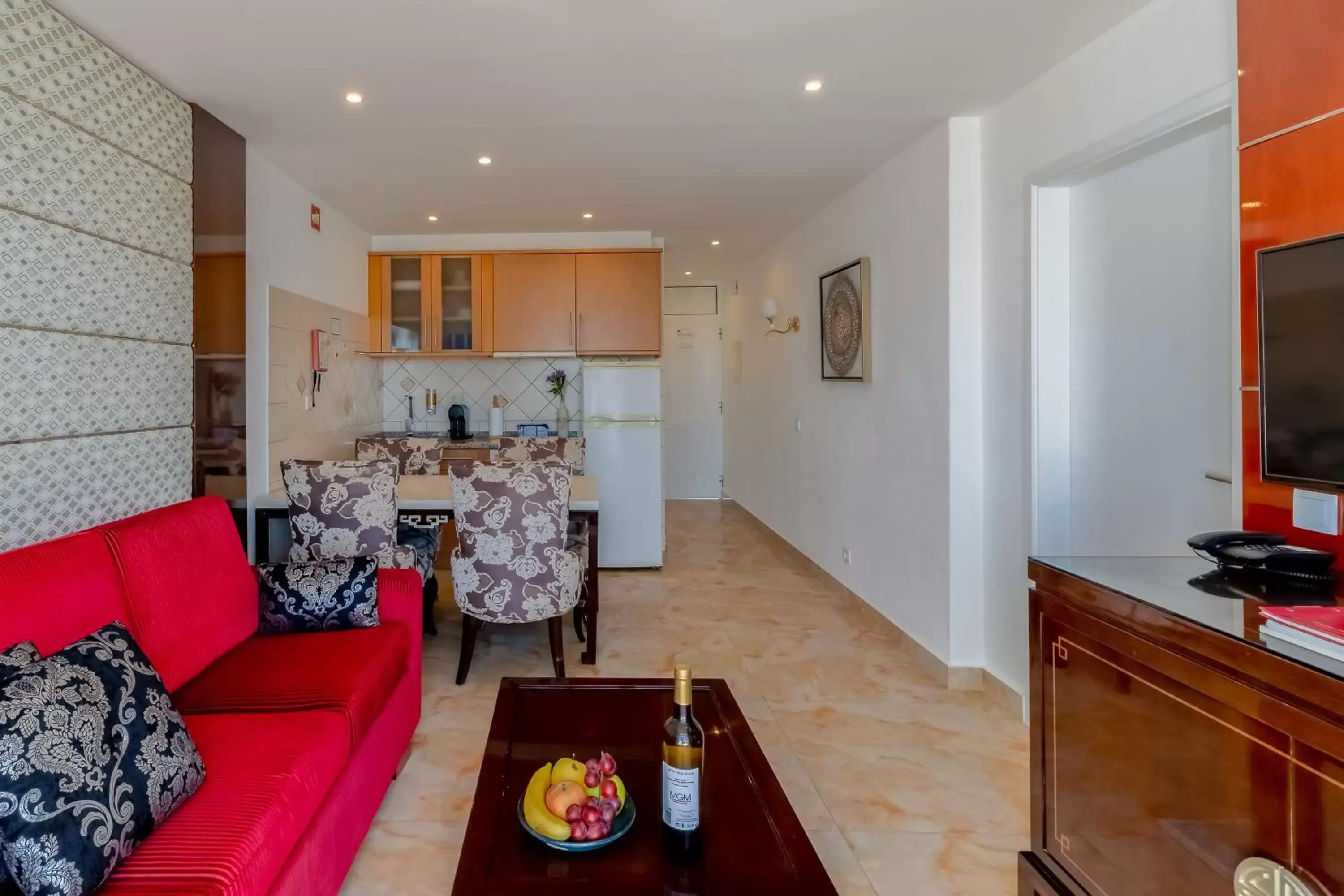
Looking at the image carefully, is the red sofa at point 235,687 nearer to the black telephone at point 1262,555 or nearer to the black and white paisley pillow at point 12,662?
the black and white paisley pillow at point 12,662

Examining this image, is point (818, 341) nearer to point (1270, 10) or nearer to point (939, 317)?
point (939, 317)

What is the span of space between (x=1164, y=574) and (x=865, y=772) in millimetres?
1297

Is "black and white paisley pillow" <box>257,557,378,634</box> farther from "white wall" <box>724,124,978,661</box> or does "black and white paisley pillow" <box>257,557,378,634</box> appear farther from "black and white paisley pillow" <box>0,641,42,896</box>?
"white wall" <box>724,124,978,661</box>

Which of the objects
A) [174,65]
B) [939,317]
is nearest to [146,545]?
[174,65]

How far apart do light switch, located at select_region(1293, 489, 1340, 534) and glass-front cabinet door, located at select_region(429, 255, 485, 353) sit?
460cm

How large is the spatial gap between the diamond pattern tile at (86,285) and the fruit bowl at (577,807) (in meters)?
1.97

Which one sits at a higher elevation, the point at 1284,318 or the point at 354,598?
the point at 1284,318

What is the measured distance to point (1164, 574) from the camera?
4.92 feet

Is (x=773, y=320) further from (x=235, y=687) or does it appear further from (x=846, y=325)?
(x=235, y=687)

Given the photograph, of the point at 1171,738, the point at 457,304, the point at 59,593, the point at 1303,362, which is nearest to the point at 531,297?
the point at 457,304

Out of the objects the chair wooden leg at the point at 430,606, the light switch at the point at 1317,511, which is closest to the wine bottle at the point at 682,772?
the light switch at the point at 1317,511

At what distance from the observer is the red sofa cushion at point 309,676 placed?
5.93 ft

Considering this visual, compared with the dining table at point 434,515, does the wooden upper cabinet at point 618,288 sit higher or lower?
higher

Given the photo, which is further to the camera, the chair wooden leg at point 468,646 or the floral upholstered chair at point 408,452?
the floral upholstered chair at point 408,452
